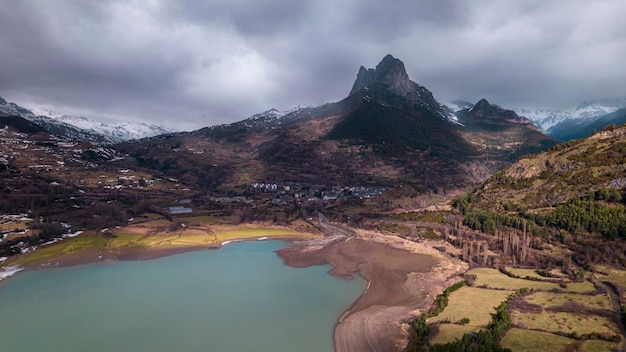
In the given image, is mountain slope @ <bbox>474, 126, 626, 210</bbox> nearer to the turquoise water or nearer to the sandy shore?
the sandy shore

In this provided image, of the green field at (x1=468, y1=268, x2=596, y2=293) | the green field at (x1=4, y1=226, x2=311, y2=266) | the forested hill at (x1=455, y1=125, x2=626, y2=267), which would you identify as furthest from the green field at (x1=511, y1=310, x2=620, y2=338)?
the green field at (x1=4, y1=226, x2=311, y2=266)

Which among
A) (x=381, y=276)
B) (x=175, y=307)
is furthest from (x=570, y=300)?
(x=175, y=307)

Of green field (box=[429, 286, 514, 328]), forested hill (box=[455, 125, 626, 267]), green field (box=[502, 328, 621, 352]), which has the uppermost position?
forested hill (box=[455, 125, 626, 267])

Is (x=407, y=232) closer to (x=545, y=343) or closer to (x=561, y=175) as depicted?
(x=561, y=175)

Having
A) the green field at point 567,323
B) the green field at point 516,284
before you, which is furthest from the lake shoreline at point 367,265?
the green field at point 567,323

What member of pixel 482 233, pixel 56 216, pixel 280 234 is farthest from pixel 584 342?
pixel 56 216

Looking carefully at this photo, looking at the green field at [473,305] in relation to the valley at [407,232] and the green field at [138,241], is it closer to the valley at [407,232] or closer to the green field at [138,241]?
the valley at [407,232]
